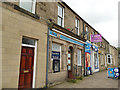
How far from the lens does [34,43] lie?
5590mm

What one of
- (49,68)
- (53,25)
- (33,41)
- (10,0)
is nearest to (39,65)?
(49,68)

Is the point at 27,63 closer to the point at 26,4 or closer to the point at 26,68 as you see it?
the point at 26,68

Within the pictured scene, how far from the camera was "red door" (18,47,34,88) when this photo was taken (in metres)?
4.76

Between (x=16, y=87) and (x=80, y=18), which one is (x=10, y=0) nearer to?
(x=16, y=87)

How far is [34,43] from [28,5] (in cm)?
224

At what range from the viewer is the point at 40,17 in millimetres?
5840

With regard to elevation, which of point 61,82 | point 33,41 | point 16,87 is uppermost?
point 33,41

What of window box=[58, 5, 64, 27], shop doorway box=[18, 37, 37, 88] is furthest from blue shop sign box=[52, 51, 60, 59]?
window box=[58, 5, 64, 27]

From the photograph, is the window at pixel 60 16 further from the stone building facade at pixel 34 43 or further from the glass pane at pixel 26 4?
the glass pane at pixel 26 4

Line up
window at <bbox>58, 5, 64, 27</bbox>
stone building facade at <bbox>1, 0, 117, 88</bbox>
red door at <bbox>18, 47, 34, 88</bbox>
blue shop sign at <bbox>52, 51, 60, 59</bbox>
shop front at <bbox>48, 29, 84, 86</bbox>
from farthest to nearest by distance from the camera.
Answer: window at <bbox>58, 5, 64, 27</bbox>
blue shop sign at <bbox>52, 51, 60, 59</bbox>
shop front at <bbox>48, 29, 84, 86</bbox>
red door at <bbox>18, 47, 34, 88</bbox>
stone building facade at <bbox>1, 0, 117, 88</bbox>

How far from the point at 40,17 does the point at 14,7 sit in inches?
66.6

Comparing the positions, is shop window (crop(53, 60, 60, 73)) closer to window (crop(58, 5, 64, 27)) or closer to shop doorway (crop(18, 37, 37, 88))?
shop doorway (crop(18, 37, 37, 88))

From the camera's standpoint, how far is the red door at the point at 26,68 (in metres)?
4.76

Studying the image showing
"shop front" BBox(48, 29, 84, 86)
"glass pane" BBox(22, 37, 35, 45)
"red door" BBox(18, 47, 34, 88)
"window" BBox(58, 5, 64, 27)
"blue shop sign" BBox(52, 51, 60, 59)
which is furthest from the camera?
"window" BBox(58, 5, 64, 27)
